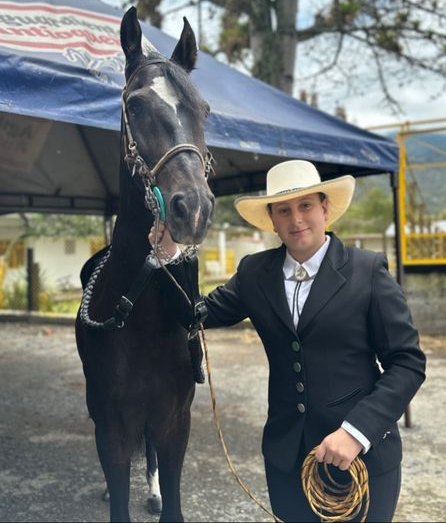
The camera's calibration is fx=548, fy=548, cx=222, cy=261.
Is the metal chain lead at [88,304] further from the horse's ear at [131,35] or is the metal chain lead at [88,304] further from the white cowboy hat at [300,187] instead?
the horse's ear at [131,35]

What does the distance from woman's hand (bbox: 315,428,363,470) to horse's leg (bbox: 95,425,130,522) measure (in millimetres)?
804

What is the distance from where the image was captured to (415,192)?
933cm

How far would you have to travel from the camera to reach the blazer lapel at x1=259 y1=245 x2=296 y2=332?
1.95m

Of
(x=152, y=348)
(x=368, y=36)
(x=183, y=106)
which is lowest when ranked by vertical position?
(x=152, y=348)

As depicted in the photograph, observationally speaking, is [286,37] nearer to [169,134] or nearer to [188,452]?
[188,452]

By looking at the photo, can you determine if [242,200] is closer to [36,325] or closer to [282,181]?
[282,181]

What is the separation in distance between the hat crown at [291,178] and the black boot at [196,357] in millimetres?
645

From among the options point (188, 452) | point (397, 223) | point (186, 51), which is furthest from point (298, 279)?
point (397, 223)

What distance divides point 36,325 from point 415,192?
784cm

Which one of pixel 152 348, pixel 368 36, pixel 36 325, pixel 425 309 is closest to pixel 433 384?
pixel 425 309

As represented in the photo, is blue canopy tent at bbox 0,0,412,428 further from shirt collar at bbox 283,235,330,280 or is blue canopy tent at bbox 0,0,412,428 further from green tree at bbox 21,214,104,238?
green tree at bbox 21,214,104,238

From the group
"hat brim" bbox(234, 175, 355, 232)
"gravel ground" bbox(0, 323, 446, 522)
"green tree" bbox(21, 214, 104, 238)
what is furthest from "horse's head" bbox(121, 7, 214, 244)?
"green tree" bbox(21, 214, 104, 238)

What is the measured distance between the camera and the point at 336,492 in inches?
75.1

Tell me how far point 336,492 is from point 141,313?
3.07 ft
